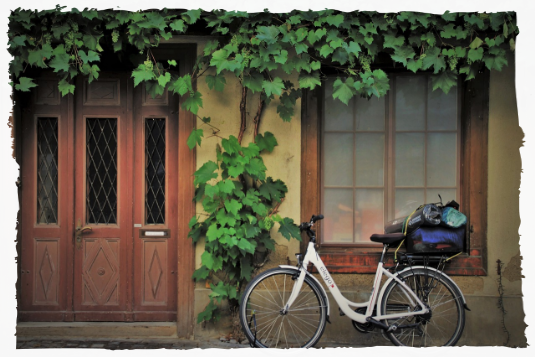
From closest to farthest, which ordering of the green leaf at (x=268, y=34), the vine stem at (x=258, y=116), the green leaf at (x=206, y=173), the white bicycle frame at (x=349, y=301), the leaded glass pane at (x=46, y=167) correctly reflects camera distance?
the green leaf at (x=268, y=34), the white bicycle frame at (x=349, y=301), the green leaf at (x=206, y=173), the vine stem at (x=258, y=116), the leaded glass pane at (x=46, y=167)

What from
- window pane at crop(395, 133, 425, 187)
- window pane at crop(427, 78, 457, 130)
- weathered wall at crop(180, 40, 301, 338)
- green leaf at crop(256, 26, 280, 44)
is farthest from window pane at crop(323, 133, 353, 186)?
green leaf at crop(256, 26, 280, 44)

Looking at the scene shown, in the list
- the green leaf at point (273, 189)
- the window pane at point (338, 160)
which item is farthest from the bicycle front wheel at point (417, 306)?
the green leaf at point (273, 189)

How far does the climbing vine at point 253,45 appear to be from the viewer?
487 cm

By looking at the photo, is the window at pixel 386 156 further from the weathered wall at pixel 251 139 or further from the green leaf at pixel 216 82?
the green leaf at pixel 216 82

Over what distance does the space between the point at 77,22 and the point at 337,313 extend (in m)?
3.90

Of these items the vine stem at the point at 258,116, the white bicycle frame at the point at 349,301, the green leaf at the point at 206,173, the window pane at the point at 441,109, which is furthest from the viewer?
the window pane at the point at 441,109

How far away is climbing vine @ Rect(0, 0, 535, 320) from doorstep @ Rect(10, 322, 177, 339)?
697 mm

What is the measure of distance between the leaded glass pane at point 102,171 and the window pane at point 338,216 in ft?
7.65

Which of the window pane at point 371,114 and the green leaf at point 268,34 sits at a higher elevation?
the green leaf at point 268,34

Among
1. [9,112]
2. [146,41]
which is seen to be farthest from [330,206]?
[9,112]

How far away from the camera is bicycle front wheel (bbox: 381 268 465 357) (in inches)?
197

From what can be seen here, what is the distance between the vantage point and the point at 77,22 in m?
5.05

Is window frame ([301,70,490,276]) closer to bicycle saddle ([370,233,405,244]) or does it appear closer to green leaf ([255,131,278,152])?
green leaf ([255,131,278,152])

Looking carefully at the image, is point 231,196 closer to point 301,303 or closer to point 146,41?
point 301,303
